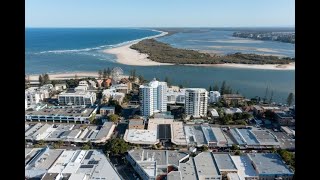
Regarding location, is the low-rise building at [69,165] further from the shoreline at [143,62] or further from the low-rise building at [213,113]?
the shoreline at [143,62]

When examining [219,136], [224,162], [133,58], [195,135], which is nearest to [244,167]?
[224,162]

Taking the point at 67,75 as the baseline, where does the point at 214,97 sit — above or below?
below

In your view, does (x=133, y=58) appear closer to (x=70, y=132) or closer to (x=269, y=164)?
(x=70, y=132)

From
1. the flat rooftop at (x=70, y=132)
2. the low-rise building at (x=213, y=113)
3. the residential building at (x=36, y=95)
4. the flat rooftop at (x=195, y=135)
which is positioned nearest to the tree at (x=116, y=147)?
the flat rooftop at (x=70, y=132)

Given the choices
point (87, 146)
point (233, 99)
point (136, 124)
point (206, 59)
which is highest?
point (206, 59)

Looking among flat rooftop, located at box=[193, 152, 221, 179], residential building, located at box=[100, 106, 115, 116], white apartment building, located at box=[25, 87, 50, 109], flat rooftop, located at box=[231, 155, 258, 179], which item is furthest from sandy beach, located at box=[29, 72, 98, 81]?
flat rooftop, located at box=[231, 155, 258, 179]

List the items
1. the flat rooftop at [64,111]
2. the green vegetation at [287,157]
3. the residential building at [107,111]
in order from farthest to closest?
1. the residential building at [107,111]
2. the flat rooftop at [64,111]
3. the green vegetation at [287,157]

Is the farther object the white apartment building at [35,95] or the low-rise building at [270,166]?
the white apartment building at [35,95]
